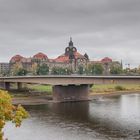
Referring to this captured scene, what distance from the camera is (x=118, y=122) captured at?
233 feet

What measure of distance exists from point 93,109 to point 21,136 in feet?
126

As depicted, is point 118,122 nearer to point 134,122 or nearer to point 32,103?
point 134,122

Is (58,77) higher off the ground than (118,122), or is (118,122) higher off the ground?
(58,77)

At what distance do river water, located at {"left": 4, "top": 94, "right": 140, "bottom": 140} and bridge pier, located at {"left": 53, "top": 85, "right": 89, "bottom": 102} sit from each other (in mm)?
25076

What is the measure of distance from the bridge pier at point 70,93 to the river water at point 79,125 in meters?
25.1

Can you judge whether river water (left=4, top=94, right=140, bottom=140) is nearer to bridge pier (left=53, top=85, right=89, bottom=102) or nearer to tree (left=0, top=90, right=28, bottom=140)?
bridge pier (left=53, top=85, right=89, bottom=102)

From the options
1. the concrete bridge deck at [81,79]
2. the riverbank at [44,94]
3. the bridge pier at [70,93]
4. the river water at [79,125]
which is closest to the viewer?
the river water at [79,125]

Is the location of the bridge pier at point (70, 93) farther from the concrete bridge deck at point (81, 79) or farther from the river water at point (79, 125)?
the river water at point (79, 125)

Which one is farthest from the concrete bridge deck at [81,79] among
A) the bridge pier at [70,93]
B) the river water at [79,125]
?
the river water at [79,125]

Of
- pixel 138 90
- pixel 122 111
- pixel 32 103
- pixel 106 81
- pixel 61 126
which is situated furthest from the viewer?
pixel 138 90

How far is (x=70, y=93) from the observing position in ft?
389

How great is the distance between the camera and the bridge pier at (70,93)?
380ft

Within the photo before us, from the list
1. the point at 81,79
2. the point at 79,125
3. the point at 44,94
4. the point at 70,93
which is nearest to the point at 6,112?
the point at 79,125

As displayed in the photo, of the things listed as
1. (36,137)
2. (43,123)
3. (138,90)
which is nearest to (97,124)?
(43,123)
